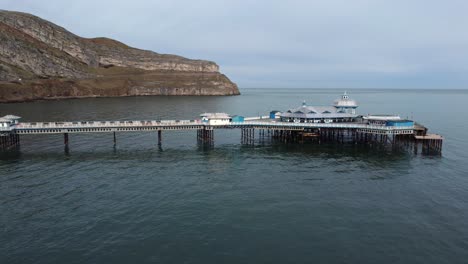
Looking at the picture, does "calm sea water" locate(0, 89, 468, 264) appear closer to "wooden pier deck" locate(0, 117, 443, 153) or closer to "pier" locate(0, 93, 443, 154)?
"wooden pier deck" locate(0, 117, 443, 153)

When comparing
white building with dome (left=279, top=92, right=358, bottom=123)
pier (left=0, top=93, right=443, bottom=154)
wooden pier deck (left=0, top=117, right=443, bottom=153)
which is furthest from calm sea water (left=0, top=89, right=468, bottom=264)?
white building with dome (left=279, top=92, right=358, bottom=123)

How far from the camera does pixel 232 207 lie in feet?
154

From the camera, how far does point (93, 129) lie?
86250 millimetres

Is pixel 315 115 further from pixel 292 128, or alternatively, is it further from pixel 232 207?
pixel 232 207

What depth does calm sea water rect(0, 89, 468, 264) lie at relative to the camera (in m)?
35.5

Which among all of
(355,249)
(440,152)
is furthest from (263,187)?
(440,152)

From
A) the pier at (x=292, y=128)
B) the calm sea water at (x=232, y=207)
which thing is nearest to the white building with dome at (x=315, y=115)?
the pier at (x=292, y=128)

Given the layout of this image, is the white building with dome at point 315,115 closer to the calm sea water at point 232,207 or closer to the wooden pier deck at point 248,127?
the wooden pier deck at point 248,127

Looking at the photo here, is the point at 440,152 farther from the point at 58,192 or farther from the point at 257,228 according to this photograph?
the point at 58,192

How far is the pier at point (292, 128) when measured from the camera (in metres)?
84.1

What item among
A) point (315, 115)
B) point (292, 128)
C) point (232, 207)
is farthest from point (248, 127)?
point (232, 207)

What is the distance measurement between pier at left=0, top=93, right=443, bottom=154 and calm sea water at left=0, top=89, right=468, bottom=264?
6951mm

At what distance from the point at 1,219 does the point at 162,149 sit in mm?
44522

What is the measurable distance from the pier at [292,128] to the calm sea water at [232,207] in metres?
6.95
